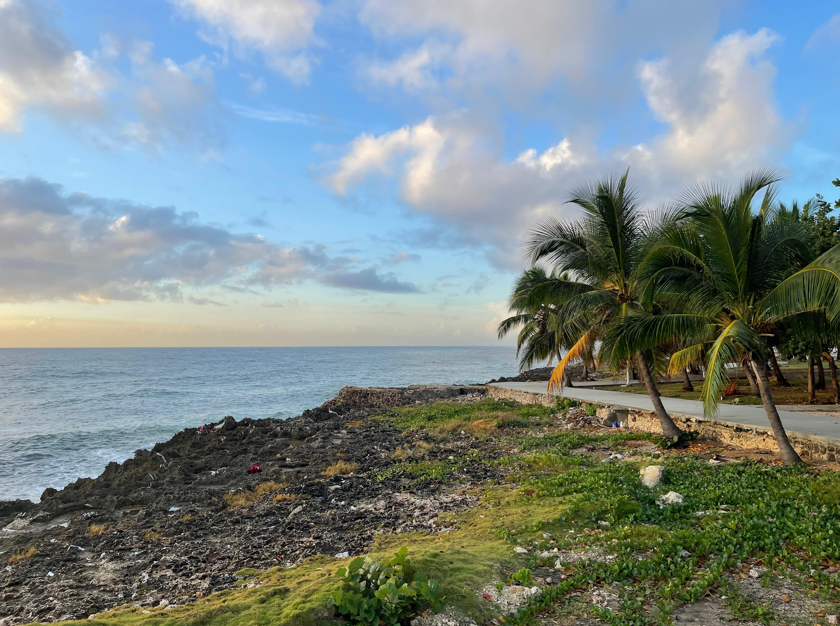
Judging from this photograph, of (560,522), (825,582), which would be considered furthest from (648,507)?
(825,582)

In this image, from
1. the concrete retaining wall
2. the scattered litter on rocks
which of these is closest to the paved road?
the concrete retaining wall

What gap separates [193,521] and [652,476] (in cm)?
930

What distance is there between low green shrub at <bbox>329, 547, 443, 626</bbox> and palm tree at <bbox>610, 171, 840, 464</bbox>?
21.7 feet

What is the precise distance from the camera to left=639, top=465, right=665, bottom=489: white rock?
9.18 meters

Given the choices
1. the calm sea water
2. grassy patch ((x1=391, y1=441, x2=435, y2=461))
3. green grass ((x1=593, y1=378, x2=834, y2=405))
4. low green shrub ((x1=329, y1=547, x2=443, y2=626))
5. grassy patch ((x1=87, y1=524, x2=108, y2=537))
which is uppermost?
green grass ((x1=593, y1=378, x2=834, y2=405))

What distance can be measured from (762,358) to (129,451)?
1040 inches

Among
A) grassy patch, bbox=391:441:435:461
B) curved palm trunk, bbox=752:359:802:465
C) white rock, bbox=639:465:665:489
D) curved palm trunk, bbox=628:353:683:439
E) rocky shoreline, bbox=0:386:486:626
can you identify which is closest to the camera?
rocky shoreline, bbox=0:386:486:626

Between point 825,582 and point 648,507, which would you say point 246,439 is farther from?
point 825,582

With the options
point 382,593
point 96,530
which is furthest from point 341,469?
point 382,593

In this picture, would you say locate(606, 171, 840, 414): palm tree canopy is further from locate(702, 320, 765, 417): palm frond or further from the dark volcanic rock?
the dark volcanic rock

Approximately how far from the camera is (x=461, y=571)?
5.70 meters

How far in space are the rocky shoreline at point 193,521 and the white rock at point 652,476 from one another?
3.37 m

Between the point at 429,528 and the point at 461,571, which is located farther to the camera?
the point at 429,528

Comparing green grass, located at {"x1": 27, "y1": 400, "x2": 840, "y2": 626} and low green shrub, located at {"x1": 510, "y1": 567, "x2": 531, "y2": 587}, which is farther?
low green shrub, located at {"x1": 510, "y1": 567, "x2": 531, "y2": 587}
